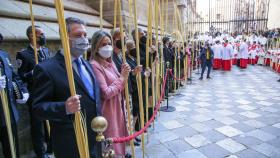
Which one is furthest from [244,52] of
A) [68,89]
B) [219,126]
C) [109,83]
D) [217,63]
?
[68,89]

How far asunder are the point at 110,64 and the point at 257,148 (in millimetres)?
2826

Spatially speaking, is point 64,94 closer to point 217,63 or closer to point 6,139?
point 6,139

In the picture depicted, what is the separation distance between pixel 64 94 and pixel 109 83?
74 cm

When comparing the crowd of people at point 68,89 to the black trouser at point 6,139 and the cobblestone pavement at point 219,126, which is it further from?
the cobblestone pavement at point 219,126

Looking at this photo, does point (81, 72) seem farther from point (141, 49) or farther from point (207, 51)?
point (207, 51)

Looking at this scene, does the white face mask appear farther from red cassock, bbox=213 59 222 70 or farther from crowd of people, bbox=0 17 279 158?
red cassock, bbox=213 59 222 70

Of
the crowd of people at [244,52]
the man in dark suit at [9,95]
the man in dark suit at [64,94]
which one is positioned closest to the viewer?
the man in dark suit at [64,94]

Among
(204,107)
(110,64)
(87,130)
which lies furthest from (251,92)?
(87,130)

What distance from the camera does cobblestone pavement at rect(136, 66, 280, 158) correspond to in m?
3.78

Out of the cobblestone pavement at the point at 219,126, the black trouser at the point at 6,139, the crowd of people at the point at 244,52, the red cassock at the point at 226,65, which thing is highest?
the crowd of people at the point at 244,52

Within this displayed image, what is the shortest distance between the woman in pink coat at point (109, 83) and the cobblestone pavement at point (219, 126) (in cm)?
133

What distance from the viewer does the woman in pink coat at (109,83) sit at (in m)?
2.36

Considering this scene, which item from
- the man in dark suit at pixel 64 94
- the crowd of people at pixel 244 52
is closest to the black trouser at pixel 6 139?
the man in dark suit at pixel 64 94

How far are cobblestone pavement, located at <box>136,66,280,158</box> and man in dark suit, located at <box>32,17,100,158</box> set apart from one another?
2.00m
